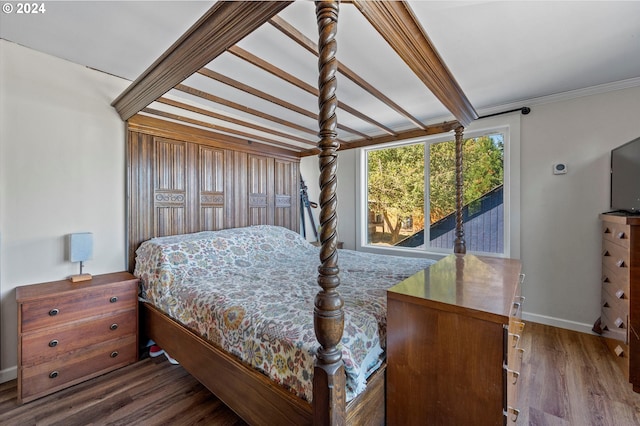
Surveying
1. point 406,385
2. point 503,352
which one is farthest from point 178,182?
point 503,352

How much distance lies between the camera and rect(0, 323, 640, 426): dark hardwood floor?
5.37 feet

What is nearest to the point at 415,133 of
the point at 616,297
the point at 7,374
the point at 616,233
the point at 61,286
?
the point at 616,233

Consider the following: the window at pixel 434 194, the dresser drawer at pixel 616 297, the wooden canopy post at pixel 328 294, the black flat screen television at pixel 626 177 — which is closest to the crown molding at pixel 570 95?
the window at pixel 434 194

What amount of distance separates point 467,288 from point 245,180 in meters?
2.76

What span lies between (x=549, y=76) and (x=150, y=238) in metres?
3.99

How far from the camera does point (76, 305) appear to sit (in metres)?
1.96

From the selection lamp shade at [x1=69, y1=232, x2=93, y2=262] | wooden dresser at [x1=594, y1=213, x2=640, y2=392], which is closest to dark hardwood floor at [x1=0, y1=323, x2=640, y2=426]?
wooden dresser at [x1=594, y1=213, x2=640, y2=392]

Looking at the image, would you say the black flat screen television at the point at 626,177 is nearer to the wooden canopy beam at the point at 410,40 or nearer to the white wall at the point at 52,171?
the wooden canopy beam at the point at 410,40

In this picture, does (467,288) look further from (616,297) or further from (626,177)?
(626,177)

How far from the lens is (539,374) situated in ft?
6.84

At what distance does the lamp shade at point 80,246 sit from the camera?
2.10m

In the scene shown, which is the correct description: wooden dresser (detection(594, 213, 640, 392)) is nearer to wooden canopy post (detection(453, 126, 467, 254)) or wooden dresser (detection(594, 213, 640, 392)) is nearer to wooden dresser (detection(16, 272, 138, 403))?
wooden canopy post (detection(453, 126, 467, 254))

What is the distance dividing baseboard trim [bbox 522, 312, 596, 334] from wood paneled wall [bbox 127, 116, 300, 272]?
3.15 metres

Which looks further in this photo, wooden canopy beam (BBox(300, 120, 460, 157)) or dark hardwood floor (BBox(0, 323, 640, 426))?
wooden canopy beam (BBox(300, 120, 460, 157))
